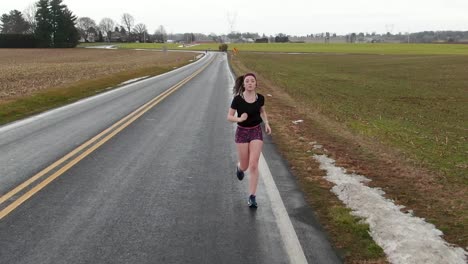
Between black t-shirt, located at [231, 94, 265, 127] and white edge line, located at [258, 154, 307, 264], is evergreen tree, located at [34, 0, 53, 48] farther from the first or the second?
black t-shirt, located at [231, 94, 265, 127]

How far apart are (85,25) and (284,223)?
19112cm

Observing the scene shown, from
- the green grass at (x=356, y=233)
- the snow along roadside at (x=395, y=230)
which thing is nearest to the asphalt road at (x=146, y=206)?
the green grass at (x=356, y=233)

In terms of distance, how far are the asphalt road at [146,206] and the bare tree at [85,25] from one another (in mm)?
177654

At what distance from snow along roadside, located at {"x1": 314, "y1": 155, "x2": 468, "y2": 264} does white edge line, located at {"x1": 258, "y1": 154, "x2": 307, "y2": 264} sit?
0.85 metres

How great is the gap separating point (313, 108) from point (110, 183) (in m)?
11.7

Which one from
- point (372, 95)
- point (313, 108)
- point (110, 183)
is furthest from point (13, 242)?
point (372, 95)

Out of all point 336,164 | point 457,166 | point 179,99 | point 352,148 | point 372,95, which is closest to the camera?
point 336,164

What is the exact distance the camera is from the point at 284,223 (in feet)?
17.0

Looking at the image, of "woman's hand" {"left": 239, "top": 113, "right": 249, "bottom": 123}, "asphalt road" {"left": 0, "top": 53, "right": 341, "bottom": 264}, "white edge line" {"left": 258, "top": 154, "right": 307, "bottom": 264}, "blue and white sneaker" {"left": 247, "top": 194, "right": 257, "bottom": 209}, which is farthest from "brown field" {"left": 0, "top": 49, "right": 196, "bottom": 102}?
"blue and white sneaker" {"left": 247, "top": 194, "right": 257, "bottom": 209}

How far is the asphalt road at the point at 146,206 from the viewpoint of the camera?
174 inches

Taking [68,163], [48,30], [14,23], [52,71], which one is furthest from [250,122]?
[14,23]

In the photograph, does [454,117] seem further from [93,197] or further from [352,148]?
[93,197]

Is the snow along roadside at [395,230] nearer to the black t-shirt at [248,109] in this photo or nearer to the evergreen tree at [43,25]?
the black t-shirt at [248,109]

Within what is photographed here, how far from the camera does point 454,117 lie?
55.8 feet
